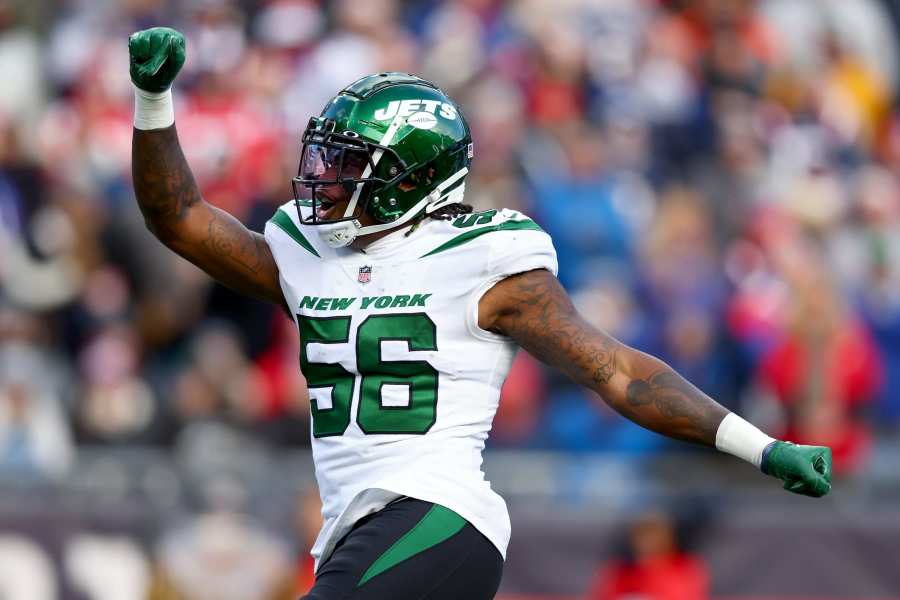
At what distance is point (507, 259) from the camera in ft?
14.2

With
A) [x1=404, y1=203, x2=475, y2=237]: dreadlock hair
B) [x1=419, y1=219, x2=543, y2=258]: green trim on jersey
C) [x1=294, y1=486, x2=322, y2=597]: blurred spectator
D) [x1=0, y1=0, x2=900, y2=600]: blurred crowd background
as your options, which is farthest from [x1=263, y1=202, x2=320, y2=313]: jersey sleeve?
[x1=0, y1=0, x2=900, y2=600]: blurred crowd background

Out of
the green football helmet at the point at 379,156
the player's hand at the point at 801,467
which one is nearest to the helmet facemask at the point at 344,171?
the green football helmet at the point at 379,156

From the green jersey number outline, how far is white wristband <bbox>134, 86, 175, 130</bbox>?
0.85 metres

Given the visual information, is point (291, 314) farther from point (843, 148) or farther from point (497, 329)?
point (843, 148)

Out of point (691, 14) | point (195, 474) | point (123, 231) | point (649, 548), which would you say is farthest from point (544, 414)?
point (691, 14)

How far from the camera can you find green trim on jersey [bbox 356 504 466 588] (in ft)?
13.4

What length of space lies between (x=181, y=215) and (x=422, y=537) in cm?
125

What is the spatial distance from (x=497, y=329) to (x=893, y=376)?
209 inches

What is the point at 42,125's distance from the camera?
11031 mm

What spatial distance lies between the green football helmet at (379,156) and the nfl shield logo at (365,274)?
0.09 m

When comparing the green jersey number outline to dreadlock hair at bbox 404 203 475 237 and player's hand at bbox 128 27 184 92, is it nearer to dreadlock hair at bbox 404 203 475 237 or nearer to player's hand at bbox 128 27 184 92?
dreadlock hair at bbox 404 203 475 237

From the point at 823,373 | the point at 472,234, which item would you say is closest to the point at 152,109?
the point at 472,234

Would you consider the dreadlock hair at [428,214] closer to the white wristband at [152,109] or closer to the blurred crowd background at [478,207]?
the white wristband at [152,109]

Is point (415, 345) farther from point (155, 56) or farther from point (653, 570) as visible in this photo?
point (653, 570)
